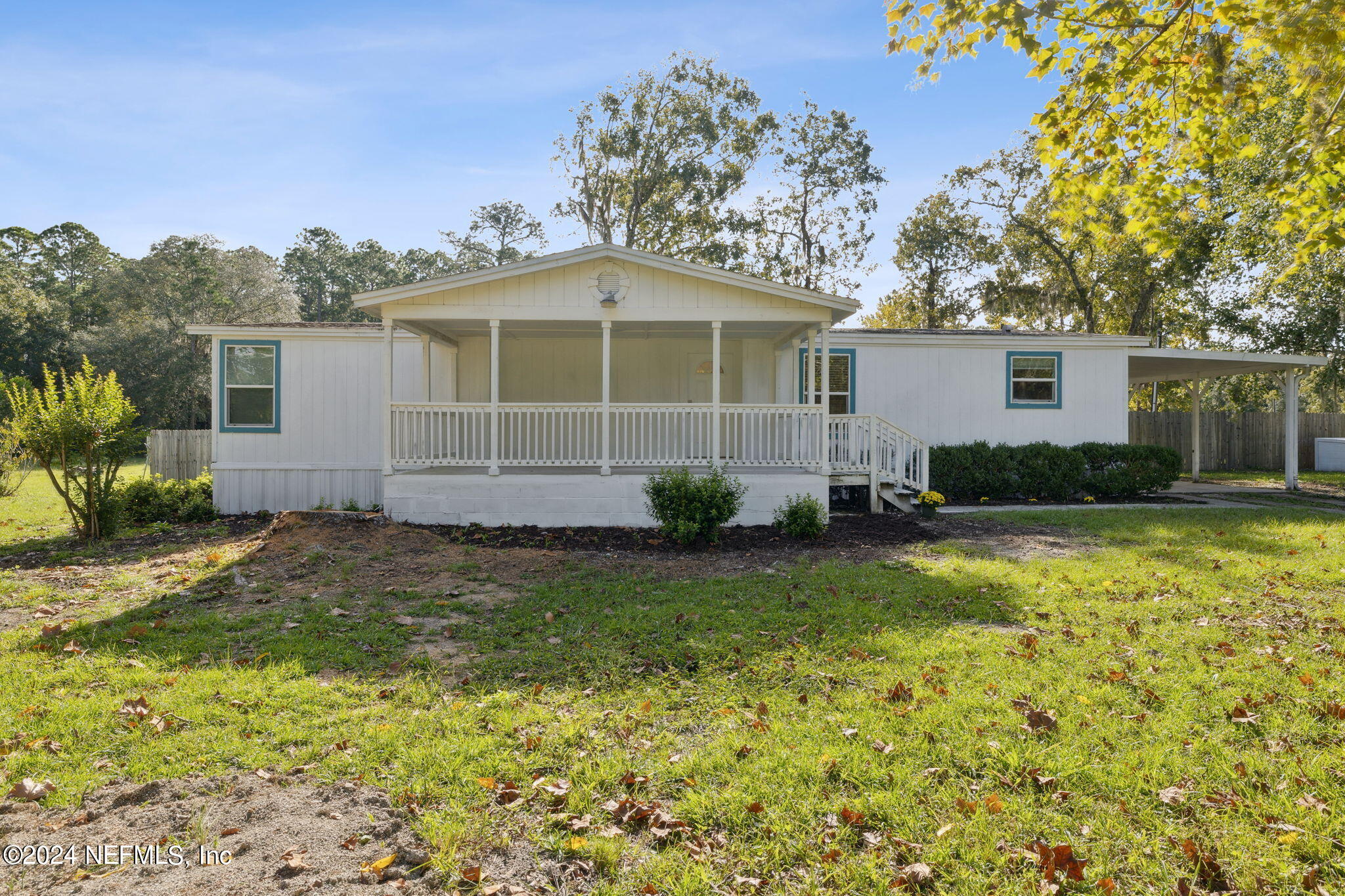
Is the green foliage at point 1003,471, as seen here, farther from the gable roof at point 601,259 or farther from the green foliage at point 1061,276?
the green foliage at point 1061,276

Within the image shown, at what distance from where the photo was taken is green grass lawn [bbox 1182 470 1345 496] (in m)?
16.3

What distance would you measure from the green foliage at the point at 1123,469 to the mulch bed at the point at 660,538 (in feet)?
17.5

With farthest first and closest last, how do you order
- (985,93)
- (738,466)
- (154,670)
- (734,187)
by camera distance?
1. (734,187)
2. (738,466)
3. (985,93)
4. (154,670)

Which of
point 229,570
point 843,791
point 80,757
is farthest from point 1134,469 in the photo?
point 80,757

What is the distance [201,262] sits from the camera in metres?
34.3

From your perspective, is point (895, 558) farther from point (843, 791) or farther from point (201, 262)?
point (201, 262)

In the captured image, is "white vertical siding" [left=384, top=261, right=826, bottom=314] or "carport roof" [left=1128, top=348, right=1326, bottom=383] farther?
"carport roof" [left=1128, top=348, right=1326, bottom=383]

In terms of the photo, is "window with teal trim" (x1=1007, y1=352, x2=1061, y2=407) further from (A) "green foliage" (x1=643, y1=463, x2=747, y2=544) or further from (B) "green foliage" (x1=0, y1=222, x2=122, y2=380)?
(B) "green foliage" (x1=0, y1=222, x2=122, y2=380)

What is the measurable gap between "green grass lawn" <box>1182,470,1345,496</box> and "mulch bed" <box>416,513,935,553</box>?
36.1 ft

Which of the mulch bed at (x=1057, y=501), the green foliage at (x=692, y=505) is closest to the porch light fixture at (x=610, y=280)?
the green foliage at (x=692, y=505)

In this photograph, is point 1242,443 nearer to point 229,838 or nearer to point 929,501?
point 929,501

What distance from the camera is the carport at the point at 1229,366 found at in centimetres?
1473

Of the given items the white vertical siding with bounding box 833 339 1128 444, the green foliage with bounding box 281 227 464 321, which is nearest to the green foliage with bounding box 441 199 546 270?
the green foliage with bounding box 281 227 464 321

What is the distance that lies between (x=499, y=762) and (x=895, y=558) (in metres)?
5.87
